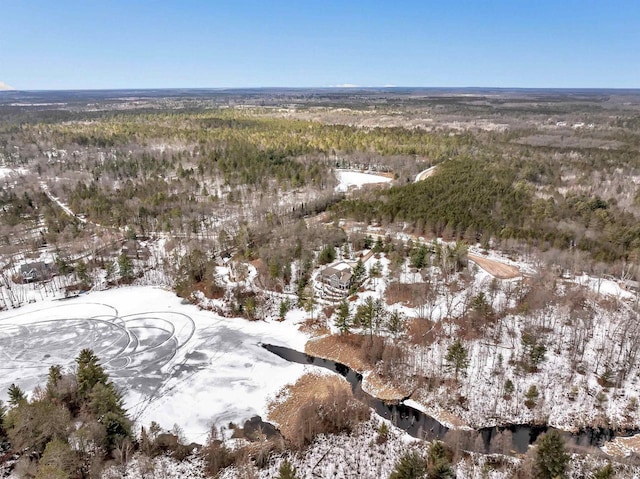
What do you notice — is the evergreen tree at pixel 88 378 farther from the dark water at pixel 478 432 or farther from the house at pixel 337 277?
the house at pixel 337 277

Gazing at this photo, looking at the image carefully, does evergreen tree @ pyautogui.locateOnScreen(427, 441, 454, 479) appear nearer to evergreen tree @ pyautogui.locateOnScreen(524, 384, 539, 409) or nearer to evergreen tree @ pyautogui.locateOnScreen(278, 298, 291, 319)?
evergreen tree @ pyautogui.locateOnScreen(524, 384, 539, 409)

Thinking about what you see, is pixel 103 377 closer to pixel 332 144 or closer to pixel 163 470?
pixel 163 470

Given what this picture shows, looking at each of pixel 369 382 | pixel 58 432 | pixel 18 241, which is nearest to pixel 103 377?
pixel 58 432

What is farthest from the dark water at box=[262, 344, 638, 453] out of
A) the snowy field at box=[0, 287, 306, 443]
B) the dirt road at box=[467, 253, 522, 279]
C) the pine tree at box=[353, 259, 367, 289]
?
the dirt road at box=[467, 253, 522, 279]

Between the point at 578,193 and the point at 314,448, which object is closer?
the point at 314,448

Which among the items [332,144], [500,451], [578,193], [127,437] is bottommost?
[500,451]

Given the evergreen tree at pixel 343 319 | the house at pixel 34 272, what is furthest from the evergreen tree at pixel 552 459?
the house at pixel 34 272
